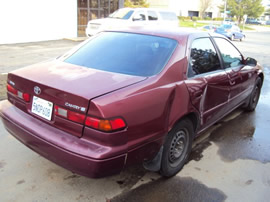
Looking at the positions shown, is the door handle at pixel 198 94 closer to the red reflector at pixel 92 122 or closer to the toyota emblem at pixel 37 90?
the red reflector at pixel 92 122

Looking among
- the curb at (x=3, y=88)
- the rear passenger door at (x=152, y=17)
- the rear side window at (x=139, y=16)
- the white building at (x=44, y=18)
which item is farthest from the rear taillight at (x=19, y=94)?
the rear passenger door at (x=152, y=17)

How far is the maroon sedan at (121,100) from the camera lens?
2.22m

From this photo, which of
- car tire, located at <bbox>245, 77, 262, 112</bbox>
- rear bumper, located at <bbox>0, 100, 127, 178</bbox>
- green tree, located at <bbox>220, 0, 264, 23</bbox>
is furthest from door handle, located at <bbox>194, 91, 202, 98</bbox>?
green tree, located at <bbox>220, 0, 264, 23</bbox>

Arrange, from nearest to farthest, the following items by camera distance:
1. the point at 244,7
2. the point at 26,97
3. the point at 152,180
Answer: the point at 26,97 < the point at 152,180 < the point at 244,7

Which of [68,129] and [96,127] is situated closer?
[96,127]

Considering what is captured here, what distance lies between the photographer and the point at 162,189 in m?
2.86

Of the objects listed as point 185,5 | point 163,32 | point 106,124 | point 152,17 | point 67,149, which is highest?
point 185,5

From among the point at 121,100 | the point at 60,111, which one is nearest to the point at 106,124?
the point at 121,100

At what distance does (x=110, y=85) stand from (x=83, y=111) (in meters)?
0.35

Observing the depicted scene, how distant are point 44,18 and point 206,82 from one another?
549 inches

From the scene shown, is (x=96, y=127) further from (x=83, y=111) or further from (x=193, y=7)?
(x=193, y=7)

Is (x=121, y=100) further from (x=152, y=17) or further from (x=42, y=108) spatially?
(x=152, y=17)

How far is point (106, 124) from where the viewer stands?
7.14 feet

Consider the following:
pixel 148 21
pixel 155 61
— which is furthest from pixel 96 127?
pixel 148 21
